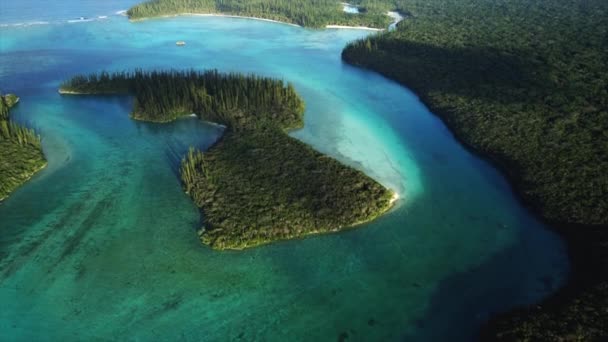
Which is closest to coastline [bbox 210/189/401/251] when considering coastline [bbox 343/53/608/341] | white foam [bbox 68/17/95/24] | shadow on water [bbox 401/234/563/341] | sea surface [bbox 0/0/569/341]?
sea surface [bbox 0/0/569/341]

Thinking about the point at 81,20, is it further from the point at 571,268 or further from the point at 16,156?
the point at 571,268

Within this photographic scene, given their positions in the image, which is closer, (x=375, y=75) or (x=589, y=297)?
(x=589, y=297)

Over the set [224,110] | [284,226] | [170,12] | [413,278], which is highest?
[170,12]

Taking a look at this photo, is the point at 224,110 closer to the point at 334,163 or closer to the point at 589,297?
the point at 334,163

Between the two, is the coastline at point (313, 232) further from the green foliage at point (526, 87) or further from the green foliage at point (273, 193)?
the green foliage at point (526, 87)

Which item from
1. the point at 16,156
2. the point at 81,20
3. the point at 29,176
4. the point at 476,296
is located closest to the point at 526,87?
the point at 476,296

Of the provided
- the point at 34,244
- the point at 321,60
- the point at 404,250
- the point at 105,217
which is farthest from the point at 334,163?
the point at 321,60

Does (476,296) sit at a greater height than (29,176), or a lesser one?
lesser
